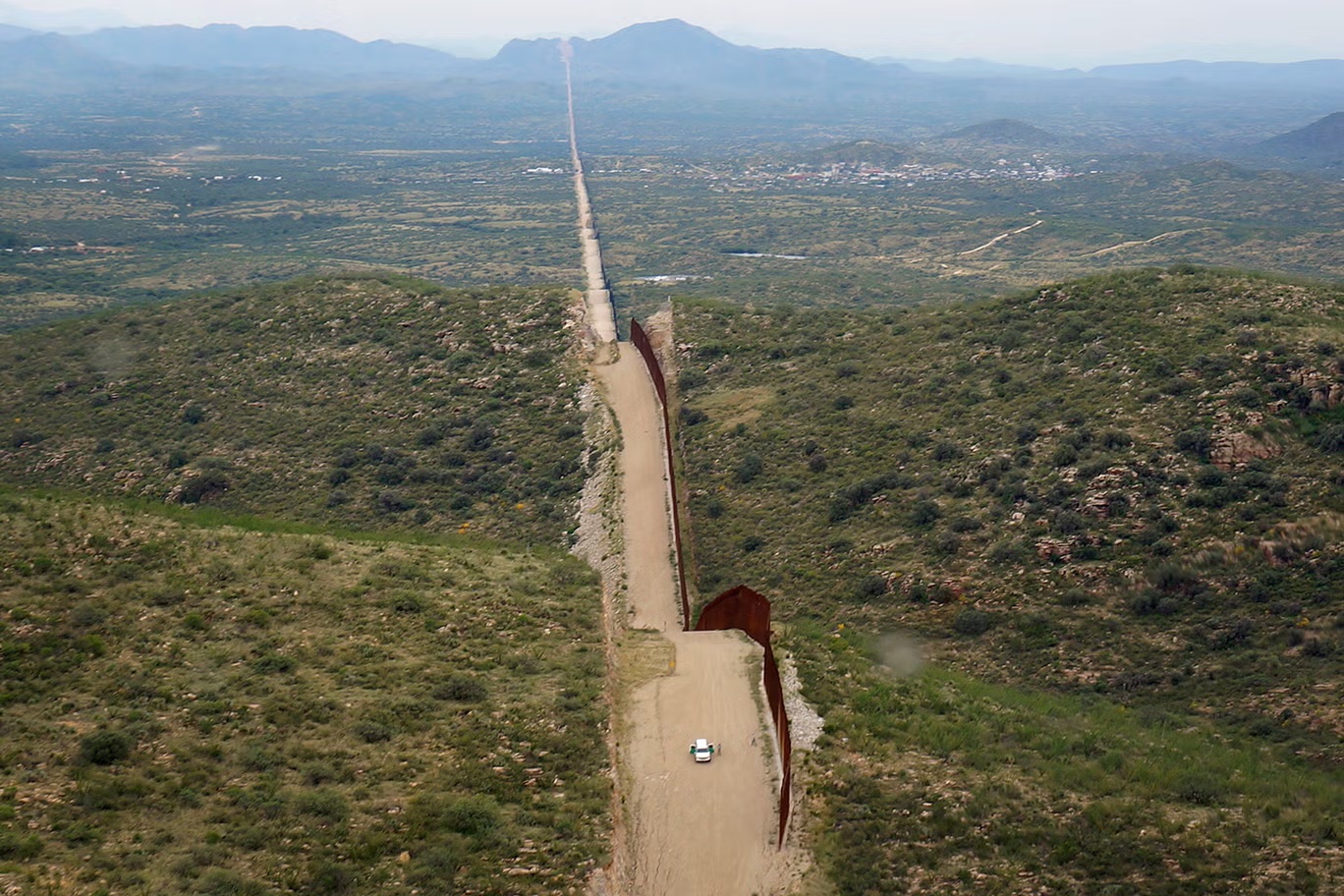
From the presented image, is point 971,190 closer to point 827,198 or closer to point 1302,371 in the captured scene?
point 827,198

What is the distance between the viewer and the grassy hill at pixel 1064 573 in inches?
774

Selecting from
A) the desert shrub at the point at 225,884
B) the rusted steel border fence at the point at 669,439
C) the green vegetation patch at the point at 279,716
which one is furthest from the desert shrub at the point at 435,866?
the rusted steel border fence at the point at 669,439

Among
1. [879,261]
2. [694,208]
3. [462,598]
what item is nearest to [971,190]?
[694,208]

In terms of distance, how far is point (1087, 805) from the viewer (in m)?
20.2

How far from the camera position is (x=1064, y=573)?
30.4 meters

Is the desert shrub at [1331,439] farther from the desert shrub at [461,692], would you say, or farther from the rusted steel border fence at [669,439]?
the desert shrub at [461,692]

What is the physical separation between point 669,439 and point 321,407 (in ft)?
62.2

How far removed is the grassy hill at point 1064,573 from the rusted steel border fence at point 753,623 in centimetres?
81

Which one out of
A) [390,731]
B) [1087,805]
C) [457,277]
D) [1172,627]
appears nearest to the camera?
[1087,805]

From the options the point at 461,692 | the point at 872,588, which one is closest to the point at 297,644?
the point at 461,692

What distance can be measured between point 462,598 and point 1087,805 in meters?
17.7

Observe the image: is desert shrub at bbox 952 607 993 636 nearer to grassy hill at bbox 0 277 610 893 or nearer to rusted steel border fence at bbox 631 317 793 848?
rusted steel border fence at bbox 631 317 793 848

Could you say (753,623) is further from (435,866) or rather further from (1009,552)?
(435,866)

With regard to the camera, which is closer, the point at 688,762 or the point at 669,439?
the point at 688,762
